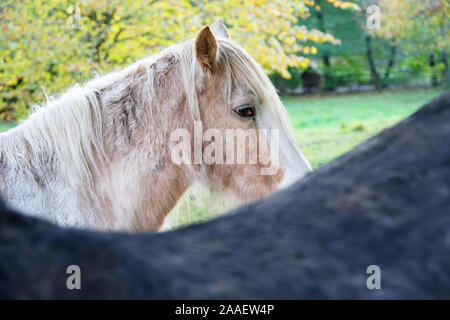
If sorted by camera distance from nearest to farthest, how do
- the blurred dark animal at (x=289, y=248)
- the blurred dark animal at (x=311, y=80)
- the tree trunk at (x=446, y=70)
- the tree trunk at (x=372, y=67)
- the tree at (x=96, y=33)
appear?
the blurred dark animal at (x=289, y=248), the tree at (x=96, y=33), the tree trunk at (x=446, y=70), the tree trunk at (x=372, y=67), the blurred dark animal at (x=311, y=80)

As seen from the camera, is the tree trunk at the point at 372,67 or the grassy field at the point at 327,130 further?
the tree trunk at the point at 372,67

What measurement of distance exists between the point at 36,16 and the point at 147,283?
6.43m

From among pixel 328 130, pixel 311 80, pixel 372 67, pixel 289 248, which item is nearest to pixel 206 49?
pixel 289 248

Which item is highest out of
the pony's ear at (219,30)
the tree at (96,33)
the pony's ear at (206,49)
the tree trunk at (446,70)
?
the tree trunk at (446,70)

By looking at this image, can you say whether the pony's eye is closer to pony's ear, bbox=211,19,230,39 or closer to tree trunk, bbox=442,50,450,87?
pony's ear, bbox=211,19,230,39

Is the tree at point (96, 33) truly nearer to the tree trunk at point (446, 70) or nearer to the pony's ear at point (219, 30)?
the pony's ear at point (219, 30)

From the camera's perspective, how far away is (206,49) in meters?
2.76

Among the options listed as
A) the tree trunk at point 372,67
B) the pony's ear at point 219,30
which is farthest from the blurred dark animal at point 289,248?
the tree trunk at point 372,67

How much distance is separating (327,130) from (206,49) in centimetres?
1222

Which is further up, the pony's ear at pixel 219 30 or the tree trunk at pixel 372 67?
the tree trunk at pixel 372 67

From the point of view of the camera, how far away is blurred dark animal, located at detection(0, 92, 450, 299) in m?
0.82

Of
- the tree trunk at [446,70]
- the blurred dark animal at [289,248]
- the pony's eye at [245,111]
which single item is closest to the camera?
the blurred dark animal at [289,248]

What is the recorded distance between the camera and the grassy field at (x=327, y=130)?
129 inches

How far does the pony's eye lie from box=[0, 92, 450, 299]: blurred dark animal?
Result: 5.78 feet
